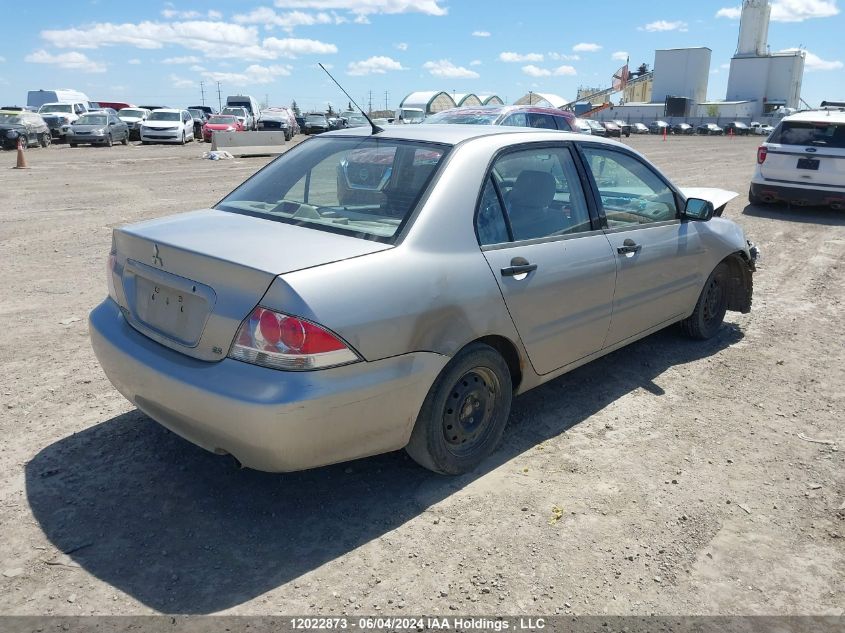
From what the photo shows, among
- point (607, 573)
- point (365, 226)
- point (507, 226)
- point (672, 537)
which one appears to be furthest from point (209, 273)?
point (672, 537)

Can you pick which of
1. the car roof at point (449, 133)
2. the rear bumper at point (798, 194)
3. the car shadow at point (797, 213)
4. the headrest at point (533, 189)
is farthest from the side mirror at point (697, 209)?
the rear bumper at point (798, 194)

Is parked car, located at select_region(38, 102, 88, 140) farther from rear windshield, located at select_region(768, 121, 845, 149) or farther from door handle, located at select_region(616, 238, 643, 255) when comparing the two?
door handle, located at select_region(616, 238, 643, 255)

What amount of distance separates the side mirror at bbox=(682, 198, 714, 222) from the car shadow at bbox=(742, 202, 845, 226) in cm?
821

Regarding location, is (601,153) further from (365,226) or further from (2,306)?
(2,306)

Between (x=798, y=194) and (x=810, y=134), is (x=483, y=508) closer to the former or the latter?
(x=798, y=194)

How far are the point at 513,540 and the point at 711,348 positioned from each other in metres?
3.29

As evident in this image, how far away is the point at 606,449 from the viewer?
13.0ft

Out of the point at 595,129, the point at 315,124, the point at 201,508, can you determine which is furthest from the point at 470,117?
the point at 595,129

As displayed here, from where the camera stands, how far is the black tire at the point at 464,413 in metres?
3.31

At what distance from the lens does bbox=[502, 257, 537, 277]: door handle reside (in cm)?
357

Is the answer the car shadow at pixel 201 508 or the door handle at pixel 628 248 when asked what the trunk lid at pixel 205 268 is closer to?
the car shadow at pixel 201 508

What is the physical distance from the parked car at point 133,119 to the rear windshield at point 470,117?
26686 millimetres

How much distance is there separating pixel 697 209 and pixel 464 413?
2.61m

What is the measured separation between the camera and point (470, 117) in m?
12.8
